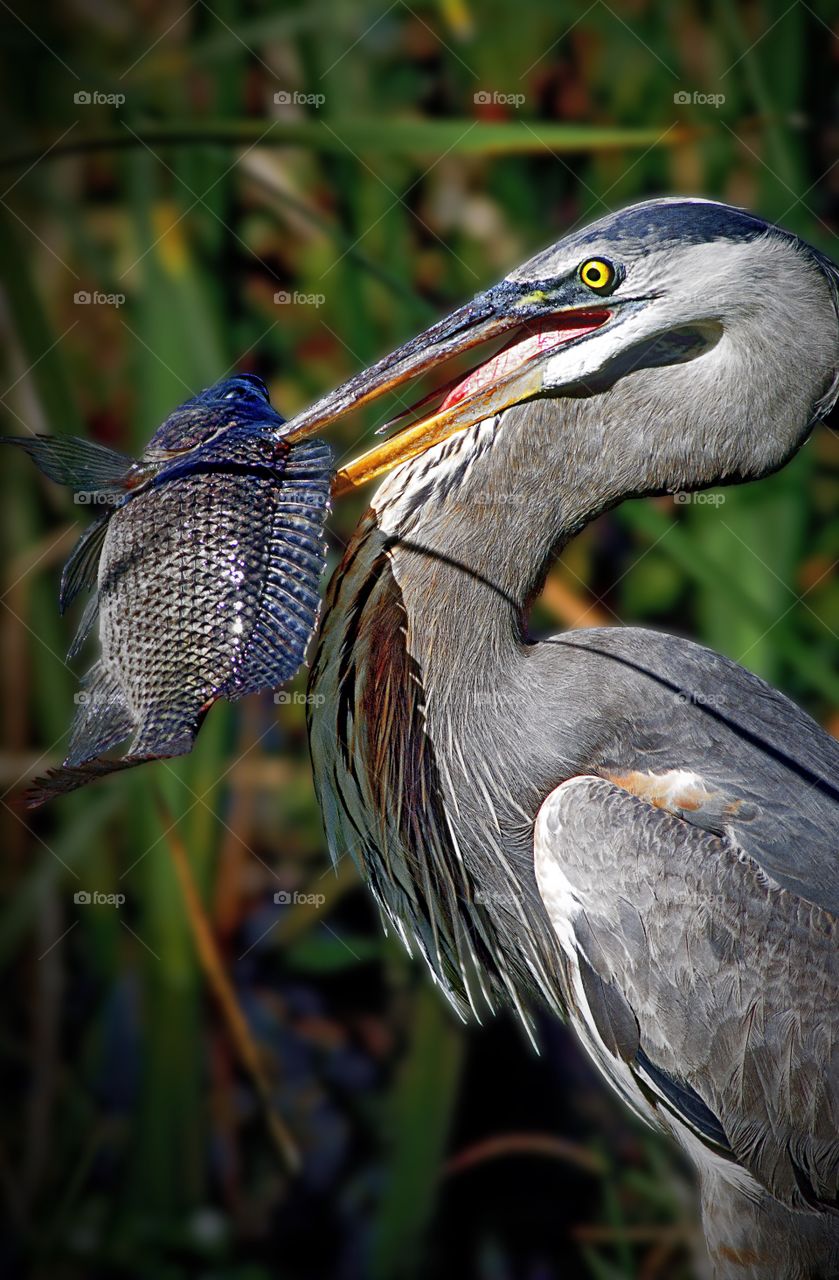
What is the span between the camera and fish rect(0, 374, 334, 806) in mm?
1101

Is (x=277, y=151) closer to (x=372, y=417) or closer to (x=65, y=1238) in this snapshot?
(x=372, y=417)

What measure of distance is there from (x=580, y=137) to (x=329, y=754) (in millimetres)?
955

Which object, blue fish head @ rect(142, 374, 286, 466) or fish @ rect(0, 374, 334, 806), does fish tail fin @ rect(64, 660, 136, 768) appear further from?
blue fish head @ rect(142, 374, 286, 466)

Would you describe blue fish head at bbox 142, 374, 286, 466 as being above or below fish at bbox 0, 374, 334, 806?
above

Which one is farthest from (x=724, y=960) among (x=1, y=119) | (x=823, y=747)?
(x=1, y=119)

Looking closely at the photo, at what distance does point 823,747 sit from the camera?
58.4 inches

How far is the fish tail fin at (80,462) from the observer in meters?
1.14

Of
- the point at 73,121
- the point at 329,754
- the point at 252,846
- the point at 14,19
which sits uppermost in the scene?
the point at 14,19
